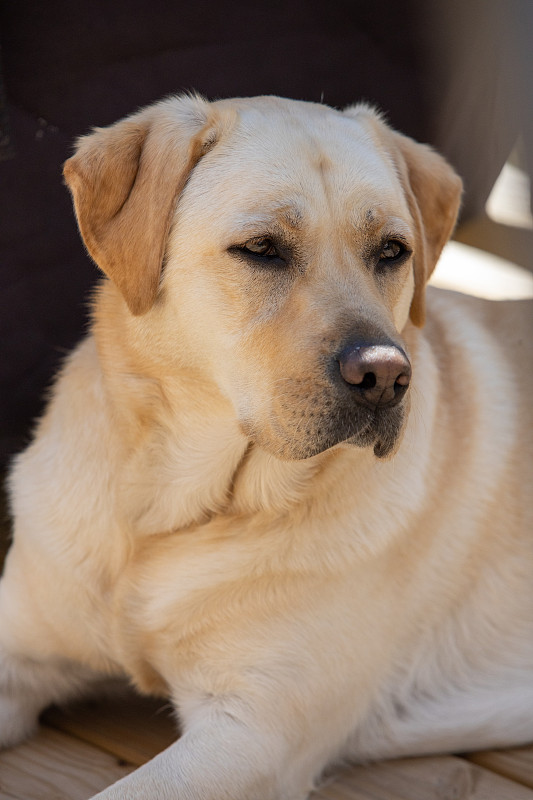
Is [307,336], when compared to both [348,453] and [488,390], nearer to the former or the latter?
[348,453]

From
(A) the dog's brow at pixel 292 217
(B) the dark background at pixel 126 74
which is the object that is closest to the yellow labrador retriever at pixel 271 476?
(A) the dog's brow at pixel 292 217

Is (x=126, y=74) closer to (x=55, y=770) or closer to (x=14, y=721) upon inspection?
(x=14, y=721)

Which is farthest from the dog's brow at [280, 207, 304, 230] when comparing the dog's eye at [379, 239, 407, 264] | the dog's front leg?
the dog's front leg

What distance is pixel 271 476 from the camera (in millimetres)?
2053

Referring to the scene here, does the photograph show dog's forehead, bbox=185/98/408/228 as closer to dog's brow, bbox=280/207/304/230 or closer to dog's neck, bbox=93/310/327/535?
dog's brow, bbox=280/207/304/230

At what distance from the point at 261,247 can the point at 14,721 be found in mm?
1373

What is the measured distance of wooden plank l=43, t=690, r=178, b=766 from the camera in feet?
7.63

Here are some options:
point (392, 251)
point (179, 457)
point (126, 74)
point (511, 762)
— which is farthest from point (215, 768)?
point (126, 74)

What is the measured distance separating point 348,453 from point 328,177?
61cm

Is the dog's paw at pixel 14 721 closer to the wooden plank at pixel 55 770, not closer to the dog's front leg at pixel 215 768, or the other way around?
the wooden plank at pixel 55 770

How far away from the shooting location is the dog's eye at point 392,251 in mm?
2064

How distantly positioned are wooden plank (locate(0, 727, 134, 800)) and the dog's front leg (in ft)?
1.06

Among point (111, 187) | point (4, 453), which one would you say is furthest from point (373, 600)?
point (4, 453)

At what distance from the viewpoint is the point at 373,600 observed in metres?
2.14
